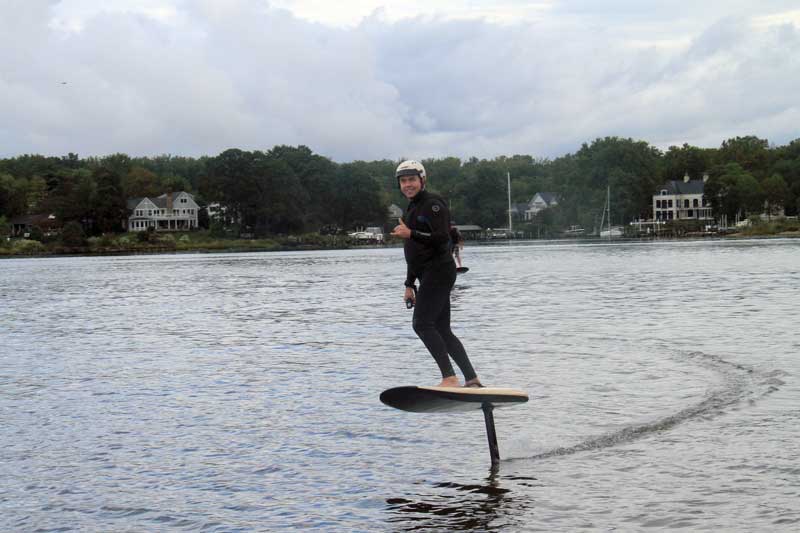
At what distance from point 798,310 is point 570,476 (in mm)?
17480

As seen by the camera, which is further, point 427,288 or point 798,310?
point 798,310

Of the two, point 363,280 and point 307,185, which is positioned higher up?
point 307,185

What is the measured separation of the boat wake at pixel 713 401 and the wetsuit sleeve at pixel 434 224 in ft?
8.02

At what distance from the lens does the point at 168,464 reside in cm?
1076

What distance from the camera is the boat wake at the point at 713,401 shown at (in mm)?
11094

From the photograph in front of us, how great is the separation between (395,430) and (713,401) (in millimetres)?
4190

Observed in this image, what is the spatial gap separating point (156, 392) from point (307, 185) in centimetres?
18130

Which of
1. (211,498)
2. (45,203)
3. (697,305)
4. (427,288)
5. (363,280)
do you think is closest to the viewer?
(211,498)

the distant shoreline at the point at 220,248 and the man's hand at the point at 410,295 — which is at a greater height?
the man's hand at the point at 410,295

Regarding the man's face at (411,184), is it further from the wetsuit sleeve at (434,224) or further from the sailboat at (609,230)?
A: the sailboat at (609,230)

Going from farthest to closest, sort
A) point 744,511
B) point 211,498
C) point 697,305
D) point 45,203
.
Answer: point 45,203 < point 697,305 < point 211,498 < point 744,511

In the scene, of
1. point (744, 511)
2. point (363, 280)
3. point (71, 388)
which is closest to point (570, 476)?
point (744, 511)

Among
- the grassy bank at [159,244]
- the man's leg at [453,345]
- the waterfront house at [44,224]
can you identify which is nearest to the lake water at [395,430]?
the man's leg at [453,345]

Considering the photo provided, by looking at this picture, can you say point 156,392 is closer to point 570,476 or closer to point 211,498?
point 211,498
